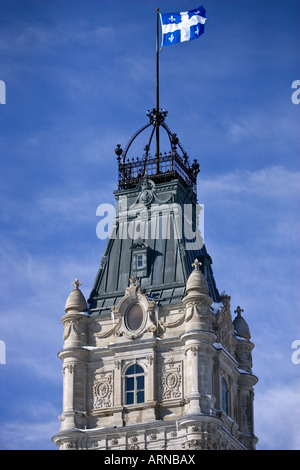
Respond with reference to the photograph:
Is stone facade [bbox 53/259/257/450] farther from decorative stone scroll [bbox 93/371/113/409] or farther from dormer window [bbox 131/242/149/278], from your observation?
dormer window [bbox 131/242/149/278]

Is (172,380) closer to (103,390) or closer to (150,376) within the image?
(150,376)

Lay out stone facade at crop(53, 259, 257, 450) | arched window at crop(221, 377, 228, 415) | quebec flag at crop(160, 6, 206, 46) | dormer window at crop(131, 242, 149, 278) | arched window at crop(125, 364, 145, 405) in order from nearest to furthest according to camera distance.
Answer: stone facade at crop(53, 259, 257, 450)
arched window at crop(125, 364, 145, 405)
arched window at crop(221, 377, 228, 415)
dormer window at crop(131, 242, 149, 278)
quebec flag at crop(160, 6, 206, 46)

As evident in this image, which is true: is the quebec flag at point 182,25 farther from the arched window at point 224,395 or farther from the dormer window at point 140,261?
the arched window at point 224,395

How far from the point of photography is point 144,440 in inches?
4737

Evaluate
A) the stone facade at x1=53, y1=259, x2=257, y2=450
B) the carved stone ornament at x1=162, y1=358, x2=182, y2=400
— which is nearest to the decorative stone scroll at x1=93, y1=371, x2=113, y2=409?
the stone facade at x1=53, y1=259, x2=257, y2=450

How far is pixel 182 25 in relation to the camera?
13312 centimetres

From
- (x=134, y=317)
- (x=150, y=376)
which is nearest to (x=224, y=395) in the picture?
(x=150, y=376)

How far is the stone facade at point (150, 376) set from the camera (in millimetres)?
120125

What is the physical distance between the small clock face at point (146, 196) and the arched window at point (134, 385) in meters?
14.0

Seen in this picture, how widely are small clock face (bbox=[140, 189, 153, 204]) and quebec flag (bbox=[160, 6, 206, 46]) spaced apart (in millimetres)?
11917

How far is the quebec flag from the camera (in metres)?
132
